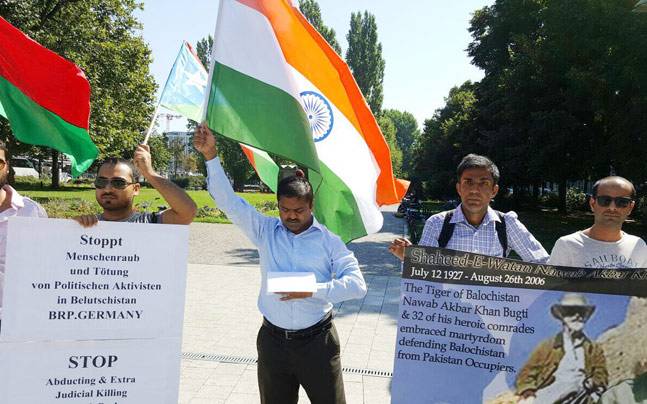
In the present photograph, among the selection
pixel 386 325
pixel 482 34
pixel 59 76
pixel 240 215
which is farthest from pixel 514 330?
pixel 482 34

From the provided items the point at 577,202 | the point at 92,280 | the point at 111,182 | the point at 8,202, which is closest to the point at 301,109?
the point at 111,182

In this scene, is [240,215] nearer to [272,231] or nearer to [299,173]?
[272,231]

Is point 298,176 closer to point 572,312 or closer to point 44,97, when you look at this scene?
point 572,312

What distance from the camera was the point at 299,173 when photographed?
3.36 meters

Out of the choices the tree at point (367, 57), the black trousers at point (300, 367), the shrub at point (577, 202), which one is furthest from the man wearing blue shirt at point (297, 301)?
the tree at point (367, 57)

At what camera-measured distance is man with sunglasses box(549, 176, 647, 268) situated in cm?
294

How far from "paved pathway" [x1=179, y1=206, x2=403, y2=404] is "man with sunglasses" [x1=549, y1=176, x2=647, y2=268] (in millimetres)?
2323

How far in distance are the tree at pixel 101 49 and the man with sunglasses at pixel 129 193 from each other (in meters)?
18.7

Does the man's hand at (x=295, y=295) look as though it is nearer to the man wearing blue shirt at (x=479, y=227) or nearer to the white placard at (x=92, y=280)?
the white placard at (x=92, y=280)

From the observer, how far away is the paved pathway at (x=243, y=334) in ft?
15.8

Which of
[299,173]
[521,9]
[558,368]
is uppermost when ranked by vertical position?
[521,9]

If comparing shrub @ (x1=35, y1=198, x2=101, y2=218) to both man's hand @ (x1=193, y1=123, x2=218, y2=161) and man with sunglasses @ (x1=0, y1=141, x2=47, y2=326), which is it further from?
man's hand @ (x1=193, y1=123, x2=218, y2=161)

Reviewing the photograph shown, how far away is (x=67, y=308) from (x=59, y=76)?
2.01m

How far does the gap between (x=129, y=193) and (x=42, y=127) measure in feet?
4.92
